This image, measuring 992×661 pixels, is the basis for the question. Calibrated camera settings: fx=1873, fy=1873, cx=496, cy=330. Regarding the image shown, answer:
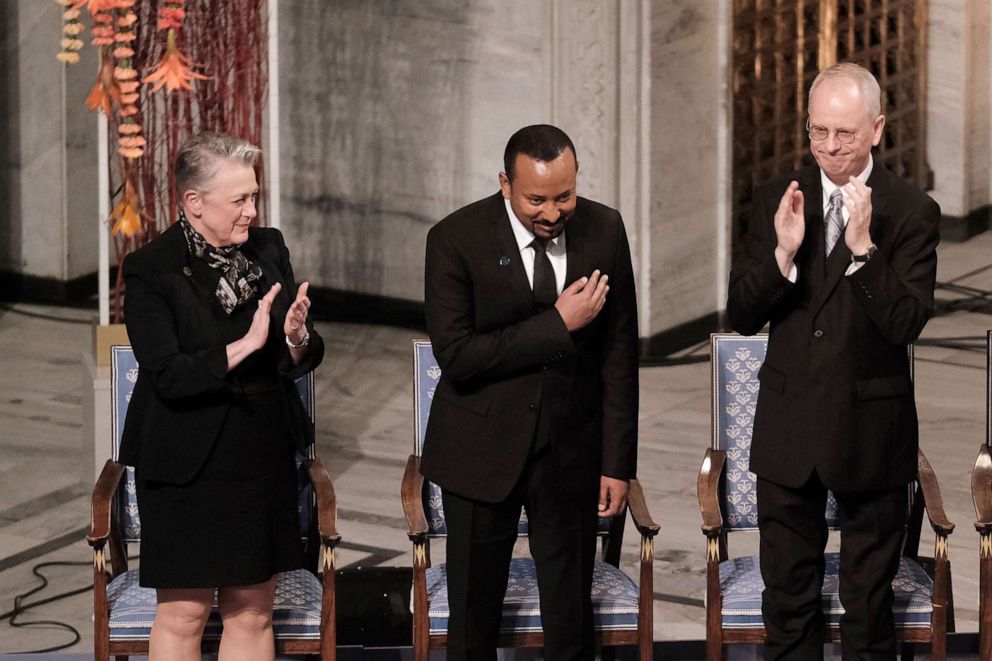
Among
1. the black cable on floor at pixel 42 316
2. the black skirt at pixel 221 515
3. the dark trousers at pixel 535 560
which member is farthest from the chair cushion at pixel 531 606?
the black cable on floor at pixel 42 316

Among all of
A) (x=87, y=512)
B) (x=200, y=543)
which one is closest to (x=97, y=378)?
(x=87, y=512)

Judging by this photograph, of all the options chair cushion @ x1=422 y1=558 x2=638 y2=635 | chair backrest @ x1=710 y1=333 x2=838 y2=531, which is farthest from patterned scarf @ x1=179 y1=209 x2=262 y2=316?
chair backrest @ x1=710 y1=333 x2=838 y2=531

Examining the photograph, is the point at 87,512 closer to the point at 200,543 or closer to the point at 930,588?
the point at 200,543

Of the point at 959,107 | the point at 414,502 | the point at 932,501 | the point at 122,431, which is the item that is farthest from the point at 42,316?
the point at 932,501

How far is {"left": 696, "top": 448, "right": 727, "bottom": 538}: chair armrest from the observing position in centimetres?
434

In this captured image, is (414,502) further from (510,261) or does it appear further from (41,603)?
(41,603)

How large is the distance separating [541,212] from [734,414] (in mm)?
1072

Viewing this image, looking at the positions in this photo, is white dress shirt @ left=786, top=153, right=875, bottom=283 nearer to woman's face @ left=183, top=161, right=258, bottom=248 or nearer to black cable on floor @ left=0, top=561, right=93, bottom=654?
woman's face @ left=183, top=161, right=258, bottom=248

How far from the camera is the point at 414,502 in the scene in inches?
174

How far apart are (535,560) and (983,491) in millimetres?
1109

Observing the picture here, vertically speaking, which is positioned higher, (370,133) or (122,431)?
(370,133)

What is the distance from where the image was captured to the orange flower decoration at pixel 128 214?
20.0 feet

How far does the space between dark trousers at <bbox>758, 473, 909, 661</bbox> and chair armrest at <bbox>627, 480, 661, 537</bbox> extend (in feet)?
0.90

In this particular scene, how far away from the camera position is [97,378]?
6133 mm
